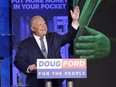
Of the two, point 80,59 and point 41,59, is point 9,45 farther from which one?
point 80,59

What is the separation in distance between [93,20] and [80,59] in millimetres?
749

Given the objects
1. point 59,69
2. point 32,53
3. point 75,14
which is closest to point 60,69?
point 59,69

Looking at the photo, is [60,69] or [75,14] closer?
[60,69]

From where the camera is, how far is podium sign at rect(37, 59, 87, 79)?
662 centimetres

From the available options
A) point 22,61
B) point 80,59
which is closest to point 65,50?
point 80,59

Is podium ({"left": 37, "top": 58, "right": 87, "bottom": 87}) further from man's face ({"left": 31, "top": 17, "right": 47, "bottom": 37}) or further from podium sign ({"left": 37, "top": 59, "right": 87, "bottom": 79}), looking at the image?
man's face ({"left": 31, "top": 17, "right": 47, "bottom": 37})

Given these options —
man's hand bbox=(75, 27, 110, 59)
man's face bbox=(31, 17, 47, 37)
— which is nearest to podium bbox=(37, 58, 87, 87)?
man's hand bbox=(75, 27, 110, 59)

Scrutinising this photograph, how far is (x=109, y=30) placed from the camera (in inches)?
277

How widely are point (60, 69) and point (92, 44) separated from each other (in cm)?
79

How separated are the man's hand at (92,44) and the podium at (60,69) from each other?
289 millimetres

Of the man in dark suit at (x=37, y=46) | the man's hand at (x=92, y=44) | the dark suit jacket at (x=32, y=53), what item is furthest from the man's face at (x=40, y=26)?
the man's hand at (x=92, y=44)

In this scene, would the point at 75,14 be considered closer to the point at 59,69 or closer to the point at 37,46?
the point at 37,46

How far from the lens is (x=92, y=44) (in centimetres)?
699

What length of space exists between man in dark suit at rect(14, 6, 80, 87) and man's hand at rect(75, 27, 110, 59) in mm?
205
